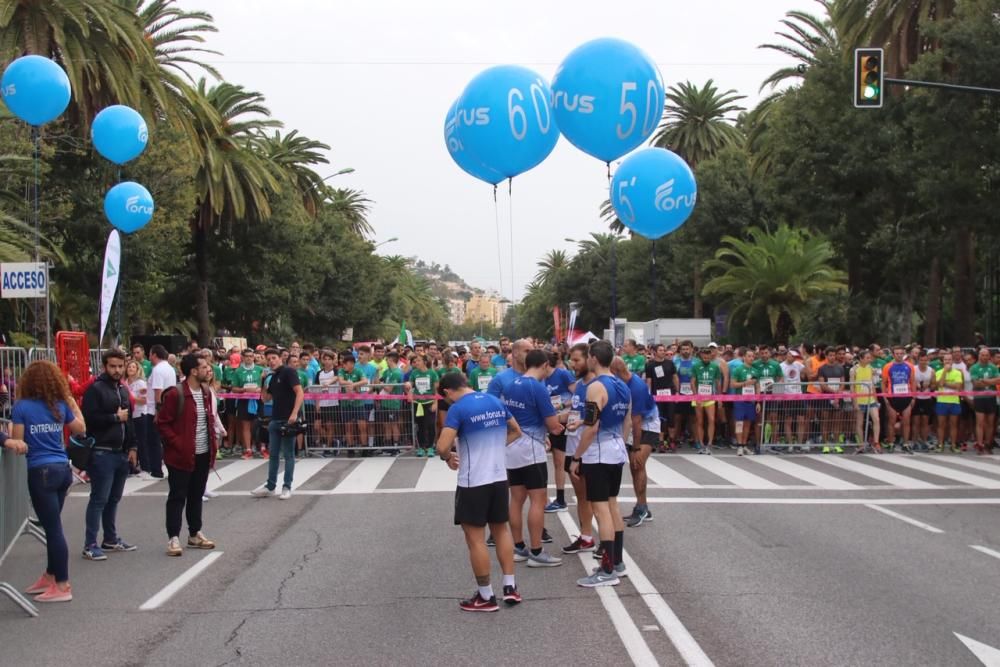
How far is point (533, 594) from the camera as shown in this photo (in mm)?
7840

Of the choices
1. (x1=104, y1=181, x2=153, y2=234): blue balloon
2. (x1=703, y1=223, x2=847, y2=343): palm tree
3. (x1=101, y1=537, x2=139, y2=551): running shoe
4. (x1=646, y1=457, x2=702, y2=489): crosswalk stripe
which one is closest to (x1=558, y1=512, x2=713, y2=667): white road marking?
(x1=101, y1=537, x2=139, y2=551): running shoe

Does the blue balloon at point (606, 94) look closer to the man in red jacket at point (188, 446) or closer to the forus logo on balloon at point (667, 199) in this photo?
the forus logo on balloon at point (667, 199)

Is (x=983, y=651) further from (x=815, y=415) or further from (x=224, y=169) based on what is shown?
(x=224, y=169)

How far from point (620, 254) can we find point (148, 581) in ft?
263

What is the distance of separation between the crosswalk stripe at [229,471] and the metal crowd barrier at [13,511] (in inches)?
171

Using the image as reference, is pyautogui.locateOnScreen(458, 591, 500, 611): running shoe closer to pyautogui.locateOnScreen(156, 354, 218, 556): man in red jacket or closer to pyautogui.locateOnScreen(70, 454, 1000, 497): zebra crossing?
pyautogui.locateOnScreen(156, 354, 218, 556): man in red jacket

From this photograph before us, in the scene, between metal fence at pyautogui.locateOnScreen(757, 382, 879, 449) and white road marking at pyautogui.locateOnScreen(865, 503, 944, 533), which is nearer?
white road marking at pyautogui.locateOnScreen(865, 503, 944, 533)

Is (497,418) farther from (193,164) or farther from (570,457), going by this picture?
(193,164)

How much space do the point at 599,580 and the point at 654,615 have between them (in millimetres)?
1001

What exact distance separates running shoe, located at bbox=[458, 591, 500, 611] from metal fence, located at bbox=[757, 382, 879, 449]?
12.0 m

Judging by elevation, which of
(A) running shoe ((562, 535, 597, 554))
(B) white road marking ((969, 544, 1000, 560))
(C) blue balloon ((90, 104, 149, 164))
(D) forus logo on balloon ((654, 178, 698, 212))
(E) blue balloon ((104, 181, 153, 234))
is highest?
(C) blue balloon ((90, 104, 149, 164))

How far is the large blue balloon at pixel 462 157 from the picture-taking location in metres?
14.3

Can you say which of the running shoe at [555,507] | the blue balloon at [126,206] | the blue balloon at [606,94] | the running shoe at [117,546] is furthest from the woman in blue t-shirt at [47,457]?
the blue balloon at [126,206]

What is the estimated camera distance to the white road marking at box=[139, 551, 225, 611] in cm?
760
